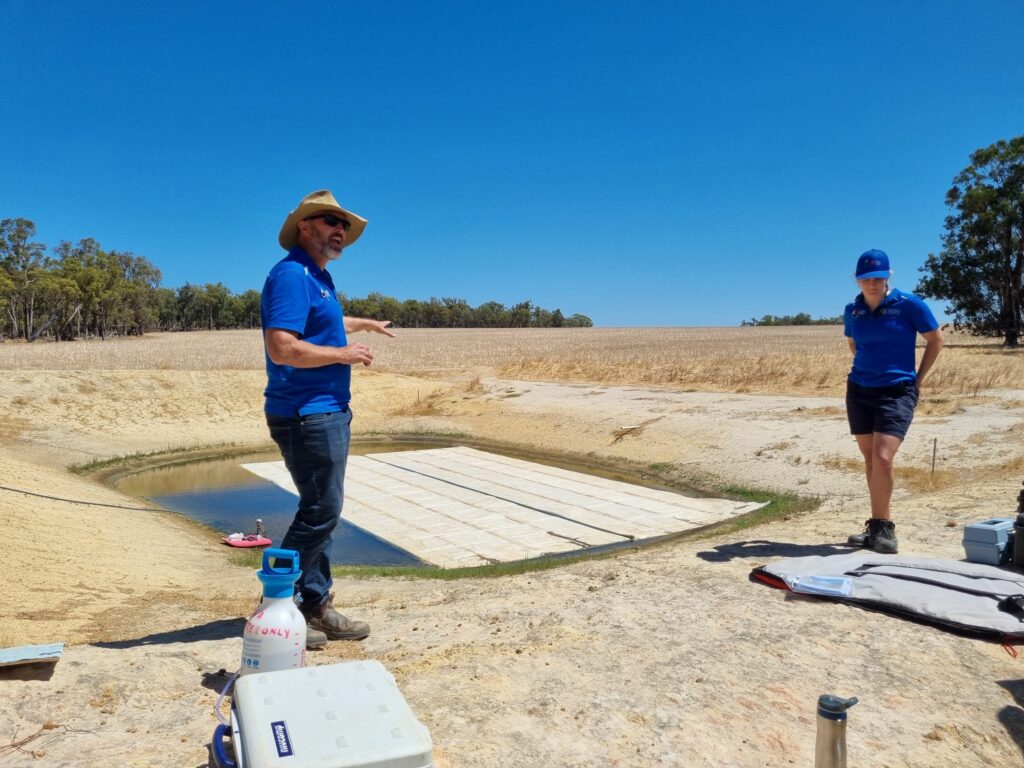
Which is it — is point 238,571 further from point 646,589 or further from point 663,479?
point 663,479

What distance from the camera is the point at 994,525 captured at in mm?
4688

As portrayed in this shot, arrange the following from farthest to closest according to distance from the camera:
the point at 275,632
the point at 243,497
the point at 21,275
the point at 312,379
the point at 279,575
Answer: the point at 21,275 → the point at 243,497 → the point at 312,379 → the point at 279,575 → the point at 275,632

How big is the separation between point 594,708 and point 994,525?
325 centimetres

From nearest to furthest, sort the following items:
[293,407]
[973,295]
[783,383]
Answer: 1. [293,407]
2. [783,383]
3. [973,295]

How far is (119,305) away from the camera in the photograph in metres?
71.6

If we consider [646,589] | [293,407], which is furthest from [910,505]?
[293,407]

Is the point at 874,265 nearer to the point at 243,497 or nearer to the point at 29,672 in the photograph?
the point at 29,672

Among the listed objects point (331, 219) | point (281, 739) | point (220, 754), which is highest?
point (331, 219)

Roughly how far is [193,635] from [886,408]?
14.5ft

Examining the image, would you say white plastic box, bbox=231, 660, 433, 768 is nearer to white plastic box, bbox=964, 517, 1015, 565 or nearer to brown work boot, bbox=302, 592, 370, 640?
brown work boot, bbox=302, 592, 370, 640

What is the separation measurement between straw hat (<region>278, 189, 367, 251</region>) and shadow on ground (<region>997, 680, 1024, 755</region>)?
350cm

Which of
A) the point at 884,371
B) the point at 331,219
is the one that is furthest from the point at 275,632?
the point at 884,371

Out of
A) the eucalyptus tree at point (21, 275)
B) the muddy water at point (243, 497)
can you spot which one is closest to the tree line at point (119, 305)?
the eucalyptus tree at point (21, 275)

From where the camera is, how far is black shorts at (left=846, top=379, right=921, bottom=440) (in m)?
4.98
